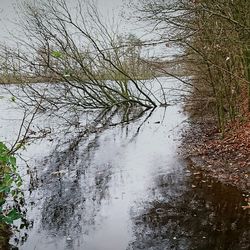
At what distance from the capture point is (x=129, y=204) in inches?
→ 328

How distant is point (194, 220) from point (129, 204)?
65.0 inches

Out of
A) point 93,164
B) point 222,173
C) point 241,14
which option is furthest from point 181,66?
point 222,173

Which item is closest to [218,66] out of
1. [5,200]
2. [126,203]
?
[126,203]

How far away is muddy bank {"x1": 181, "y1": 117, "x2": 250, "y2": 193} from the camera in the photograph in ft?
30.8

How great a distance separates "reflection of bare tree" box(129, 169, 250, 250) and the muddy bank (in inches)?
22.9

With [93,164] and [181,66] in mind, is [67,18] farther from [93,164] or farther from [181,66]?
[93,164]

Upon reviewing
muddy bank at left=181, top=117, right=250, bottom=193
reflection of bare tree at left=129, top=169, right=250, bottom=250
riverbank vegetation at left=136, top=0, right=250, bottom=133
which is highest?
riverbank vegetation at left=136, top=0, right=250, bottom=133

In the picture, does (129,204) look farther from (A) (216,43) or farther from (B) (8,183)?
(A) (216,43)

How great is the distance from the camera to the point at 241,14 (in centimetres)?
1181

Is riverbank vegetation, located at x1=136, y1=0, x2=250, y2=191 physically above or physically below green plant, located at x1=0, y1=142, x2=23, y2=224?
above

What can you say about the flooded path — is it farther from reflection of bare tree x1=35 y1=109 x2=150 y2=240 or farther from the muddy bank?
the muddy bank

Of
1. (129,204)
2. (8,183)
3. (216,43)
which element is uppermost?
(216,43)

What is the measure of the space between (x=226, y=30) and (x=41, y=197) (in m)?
6.99

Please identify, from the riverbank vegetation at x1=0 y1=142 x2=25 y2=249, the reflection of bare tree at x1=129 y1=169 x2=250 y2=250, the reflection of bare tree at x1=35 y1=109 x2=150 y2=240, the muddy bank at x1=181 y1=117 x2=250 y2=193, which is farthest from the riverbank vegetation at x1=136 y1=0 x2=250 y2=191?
the riverbank vegetation at x1=0 y1=142 x2=25 y2=249
